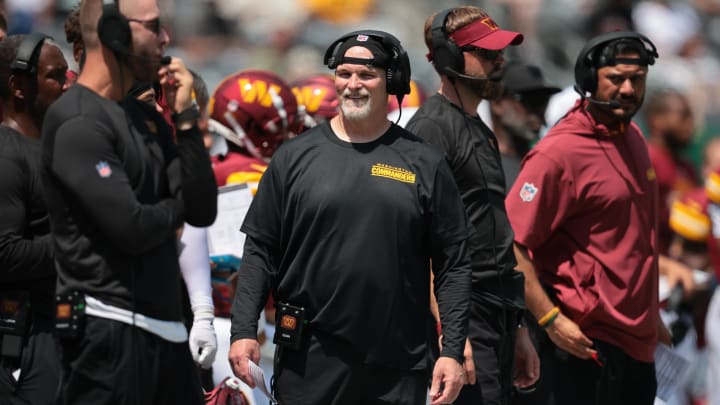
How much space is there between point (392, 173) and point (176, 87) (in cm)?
89

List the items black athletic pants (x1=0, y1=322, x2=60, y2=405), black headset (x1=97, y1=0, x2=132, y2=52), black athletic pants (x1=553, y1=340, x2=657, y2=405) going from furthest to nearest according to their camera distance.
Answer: black athletic pants (x1=553, y1=340, x2=657, y2=405) < black athletic pants (x1=0, y1=322, x2=60, y2=405) < black headset (x1=97, y1=0, x2=132, y2=52)

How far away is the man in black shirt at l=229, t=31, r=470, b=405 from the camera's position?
17.3ft

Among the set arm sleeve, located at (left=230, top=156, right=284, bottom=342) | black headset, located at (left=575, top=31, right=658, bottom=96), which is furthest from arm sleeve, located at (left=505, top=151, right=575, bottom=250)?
arm sleeve, located at (left=230, top=156, right=284, bottom=342)

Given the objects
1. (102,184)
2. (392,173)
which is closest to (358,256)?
(392,173)

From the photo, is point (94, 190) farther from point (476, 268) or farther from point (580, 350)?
point (580, 350)

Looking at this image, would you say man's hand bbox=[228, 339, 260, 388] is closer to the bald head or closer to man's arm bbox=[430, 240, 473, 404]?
man's arm bbox=[430, 240, 473, 404]

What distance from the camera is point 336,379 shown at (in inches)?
207

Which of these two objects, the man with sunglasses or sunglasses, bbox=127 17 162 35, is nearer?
sunglasses, bbox=127 17 162 35

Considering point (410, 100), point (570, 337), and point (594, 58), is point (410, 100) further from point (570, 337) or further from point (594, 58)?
point (570, 337)

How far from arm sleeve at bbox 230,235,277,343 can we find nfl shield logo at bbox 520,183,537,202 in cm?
147

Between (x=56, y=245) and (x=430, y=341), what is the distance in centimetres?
165

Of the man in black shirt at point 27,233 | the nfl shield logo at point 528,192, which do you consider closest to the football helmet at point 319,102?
the nfl shield logo at point 528,192

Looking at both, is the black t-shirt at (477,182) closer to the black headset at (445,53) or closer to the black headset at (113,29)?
the black headset at (445,53)

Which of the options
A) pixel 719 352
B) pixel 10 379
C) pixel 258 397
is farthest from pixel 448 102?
pixel 719 352
